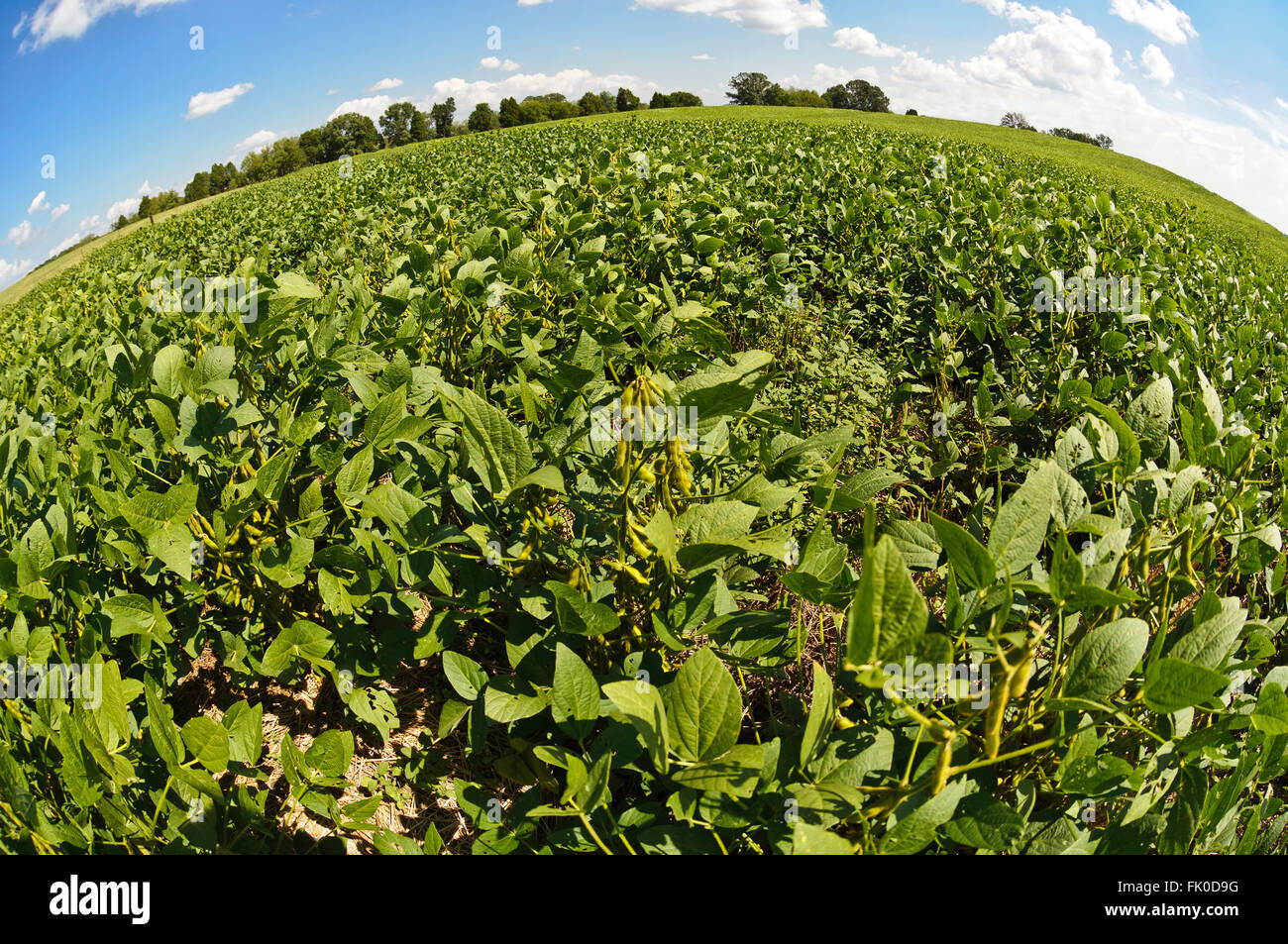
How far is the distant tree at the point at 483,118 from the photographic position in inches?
1353

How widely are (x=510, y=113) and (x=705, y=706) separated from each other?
131 feet

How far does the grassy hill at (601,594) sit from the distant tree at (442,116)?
40.6 m

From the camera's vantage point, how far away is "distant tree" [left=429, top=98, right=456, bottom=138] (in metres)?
37.5

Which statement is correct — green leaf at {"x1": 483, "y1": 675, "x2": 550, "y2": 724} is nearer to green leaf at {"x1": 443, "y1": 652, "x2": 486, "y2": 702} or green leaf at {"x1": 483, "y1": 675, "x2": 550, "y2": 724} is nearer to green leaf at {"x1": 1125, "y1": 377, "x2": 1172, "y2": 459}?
green leaf at {"x1": 443, "y1": 652, "x2": 486, "y2": 702}

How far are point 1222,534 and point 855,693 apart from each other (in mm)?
811

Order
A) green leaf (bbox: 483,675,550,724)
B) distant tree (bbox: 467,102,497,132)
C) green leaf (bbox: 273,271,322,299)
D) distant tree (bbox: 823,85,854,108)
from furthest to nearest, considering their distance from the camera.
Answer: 1. distant tree (bbox: 823,85,854,108)
2. distant tree (bbox: 467,102,497,132)
3. green leaf (bbox: 273,271,322,299)
4. green leaf (bbox: 483,675,550,724)

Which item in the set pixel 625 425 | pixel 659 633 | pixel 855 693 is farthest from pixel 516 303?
pixel 855 693

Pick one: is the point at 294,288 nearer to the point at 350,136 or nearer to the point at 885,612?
the point at 885,612

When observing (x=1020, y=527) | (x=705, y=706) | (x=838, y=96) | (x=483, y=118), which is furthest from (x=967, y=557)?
(x=838, y=96)

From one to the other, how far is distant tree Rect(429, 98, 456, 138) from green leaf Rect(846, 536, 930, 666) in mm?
42550

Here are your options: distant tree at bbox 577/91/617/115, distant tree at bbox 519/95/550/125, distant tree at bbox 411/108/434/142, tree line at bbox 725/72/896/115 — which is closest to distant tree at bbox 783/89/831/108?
tree line at bbox 725/72/896/115

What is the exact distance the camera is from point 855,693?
4.30ft

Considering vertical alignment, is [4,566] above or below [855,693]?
above
